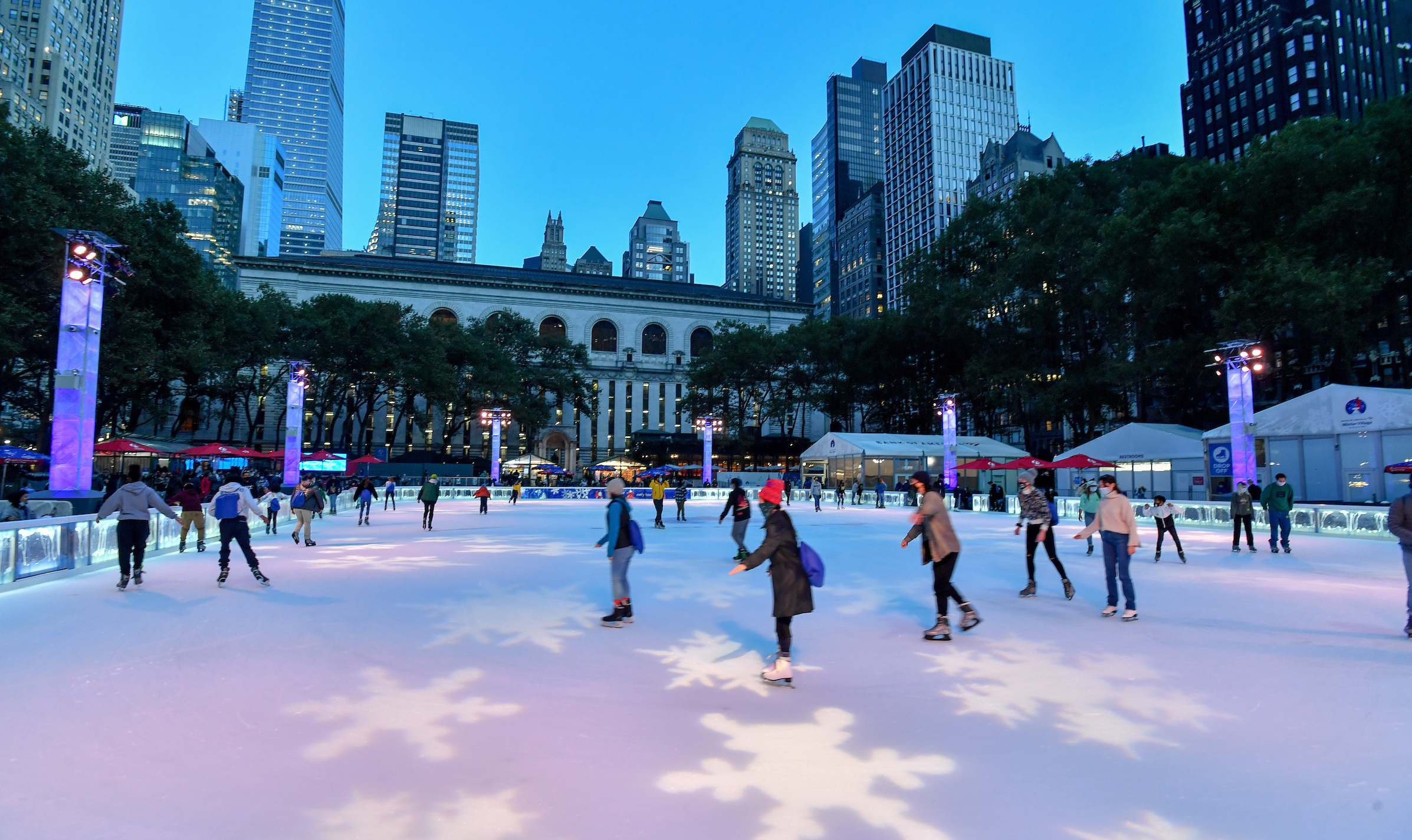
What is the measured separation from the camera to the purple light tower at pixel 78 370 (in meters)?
12.7

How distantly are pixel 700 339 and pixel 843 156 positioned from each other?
97.4 m

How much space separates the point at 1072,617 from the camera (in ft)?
25.6

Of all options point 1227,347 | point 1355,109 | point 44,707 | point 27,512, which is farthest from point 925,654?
point 1355,109

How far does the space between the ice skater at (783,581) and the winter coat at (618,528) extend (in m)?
2.21

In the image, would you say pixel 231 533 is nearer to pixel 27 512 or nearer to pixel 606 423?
pixel 27 512

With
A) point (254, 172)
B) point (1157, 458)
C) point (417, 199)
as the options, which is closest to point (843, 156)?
point (417, 199)

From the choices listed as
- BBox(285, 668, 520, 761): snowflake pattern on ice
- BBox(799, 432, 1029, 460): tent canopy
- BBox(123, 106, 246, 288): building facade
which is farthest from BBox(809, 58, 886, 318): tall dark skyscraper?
BBox(285, 668, 520, 761): snowflake pattern on ice

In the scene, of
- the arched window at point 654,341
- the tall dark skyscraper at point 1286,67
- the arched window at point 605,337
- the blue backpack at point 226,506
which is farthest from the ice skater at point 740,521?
the tall dark skyscraper at point 1286,67

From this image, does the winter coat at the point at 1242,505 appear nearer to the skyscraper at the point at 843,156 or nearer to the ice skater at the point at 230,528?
the ice skater at the point at 230,528

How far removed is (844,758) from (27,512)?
14029 mm

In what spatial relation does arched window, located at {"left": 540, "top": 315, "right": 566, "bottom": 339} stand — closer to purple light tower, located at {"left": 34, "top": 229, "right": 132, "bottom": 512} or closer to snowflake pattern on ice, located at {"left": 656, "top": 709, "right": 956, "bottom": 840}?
purple light tower, located at {"left": 34, "top": 229, "right": 132, "bottom": 512}

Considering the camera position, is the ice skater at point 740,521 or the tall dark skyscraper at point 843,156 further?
the tall dark skyscraper at point 843,156

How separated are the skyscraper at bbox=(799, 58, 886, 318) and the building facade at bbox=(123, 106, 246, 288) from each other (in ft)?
362

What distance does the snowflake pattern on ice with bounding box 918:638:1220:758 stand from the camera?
4434 mm
